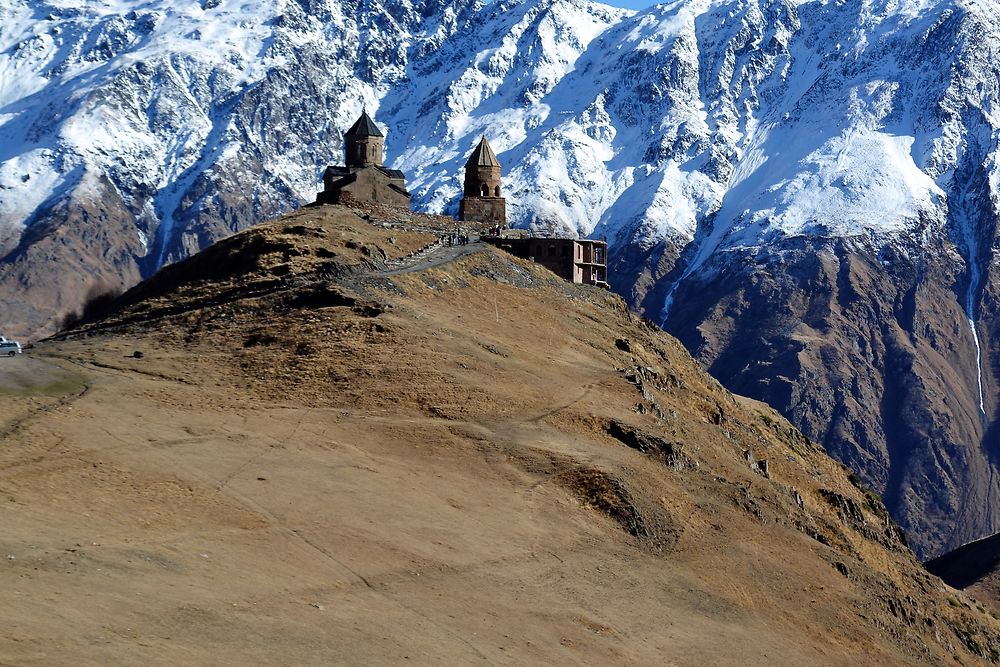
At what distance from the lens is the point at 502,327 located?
241 feet

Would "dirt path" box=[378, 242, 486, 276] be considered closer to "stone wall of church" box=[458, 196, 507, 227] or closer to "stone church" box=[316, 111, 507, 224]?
"stone church" box=[316, 111, 507, 224]

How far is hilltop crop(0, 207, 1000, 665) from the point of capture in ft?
129

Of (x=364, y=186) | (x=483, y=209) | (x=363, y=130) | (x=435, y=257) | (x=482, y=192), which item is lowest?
(x=435, y=257)

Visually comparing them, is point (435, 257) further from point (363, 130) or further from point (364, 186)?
point (363, 130)

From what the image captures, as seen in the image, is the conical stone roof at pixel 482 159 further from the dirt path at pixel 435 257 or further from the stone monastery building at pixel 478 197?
the dirt path at pixel 435 257

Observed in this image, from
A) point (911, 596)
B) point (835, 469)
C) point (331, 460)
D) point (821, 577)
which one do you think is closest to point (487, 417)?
point (331, 460)

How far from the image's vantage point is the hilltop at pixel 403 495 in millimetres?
39312

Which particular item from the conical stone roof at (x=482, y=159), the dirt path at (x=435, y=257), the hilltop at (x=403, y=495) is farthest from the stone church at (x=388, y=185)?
the hilltop at (x=403, y=495)

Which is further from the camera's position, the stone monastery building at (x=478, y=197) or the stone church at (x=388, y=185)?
the stone church at (x=388, y=185)

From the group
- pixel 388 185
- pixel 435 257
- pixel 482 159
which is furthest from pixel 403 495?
pixel 482 159

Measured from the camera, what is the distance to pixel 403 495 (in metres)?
50.6

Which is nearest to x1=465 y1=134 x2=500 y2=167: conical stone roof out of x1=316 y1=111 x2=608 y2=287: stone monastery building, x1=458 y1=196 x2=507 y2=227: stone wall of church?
x1=316 y1=111 x2=608 y2=287: stone monastery building

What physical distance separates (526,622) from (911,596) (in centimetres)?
2780

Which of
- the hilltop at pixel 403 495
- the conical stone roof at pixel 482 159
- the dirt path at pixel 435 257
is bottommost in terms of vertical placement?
the hilltop at pixel 403 495
